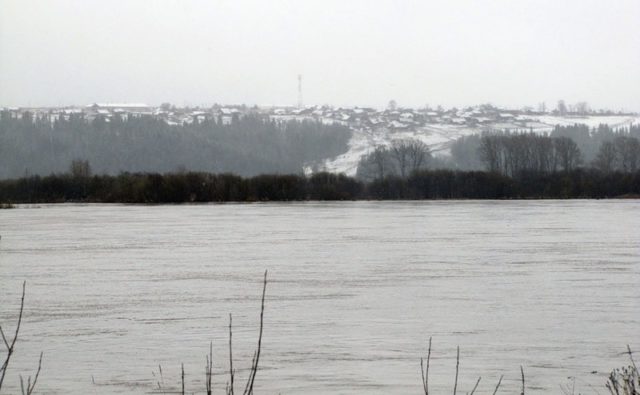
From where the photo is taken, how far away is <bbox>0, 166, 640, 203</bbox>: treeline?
66562 millimetres

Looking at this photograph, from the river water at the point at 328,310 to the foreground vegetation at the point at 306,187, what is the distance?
3861 centimetres

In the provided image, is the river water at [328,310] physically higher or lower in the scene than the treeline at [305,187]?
lower

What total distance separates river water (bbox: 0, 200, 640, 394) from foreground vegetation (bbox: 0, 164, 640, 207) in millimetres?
38605

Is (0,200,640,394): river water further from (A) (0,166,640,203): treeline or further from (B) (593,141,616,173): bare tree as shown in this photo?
(B) (593,141,616,173): bare tree

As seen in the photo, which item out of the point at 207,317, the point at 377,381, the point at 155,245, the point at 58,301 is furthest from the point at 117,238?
the point at 377,381

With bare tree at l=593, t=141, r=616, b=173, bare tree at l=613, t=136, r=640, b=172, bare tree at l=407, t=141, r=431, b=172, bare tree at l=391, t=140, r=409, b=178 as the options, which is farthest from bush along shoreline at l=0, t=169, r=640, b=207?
bare tree at l=613, t=136, r=640, b=172

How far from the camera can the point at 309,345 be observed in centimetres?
1163

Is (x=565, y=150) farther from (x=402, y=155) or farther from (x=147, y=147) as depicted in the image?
(x=147, y=147)

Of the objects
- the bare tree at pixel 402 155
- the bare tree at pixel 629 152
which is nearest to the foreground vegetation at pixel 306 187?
the bare tree at pixel 402 155

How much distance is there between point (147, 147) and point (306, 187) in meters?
89.9

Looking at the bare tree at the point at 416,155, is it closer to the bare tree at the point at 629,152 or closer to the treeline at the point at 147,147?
the bare tree at the point at 629,152

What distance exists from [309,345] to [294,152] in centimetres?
16354

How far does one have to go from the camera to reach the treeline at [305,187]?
218 feet

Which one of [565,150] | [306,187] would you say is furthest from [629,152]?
[306,187]
